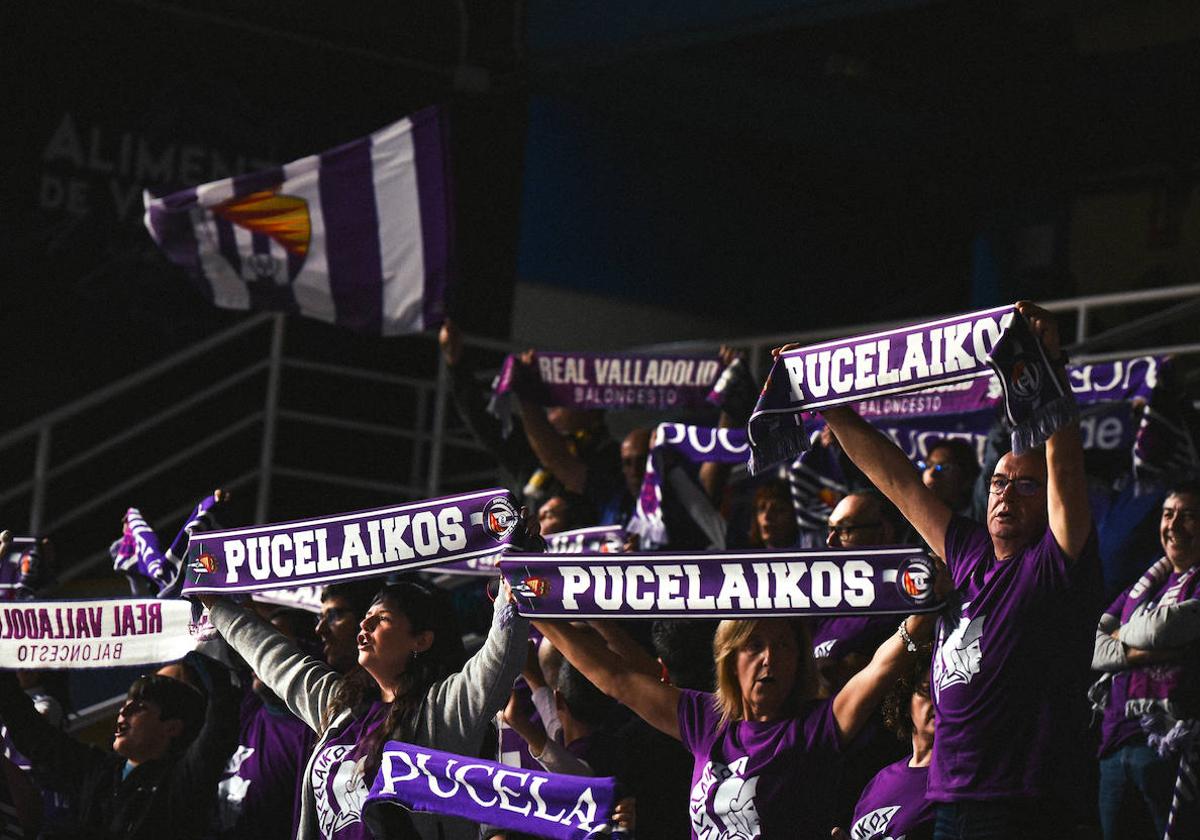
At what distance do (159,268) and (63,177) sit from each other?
2.38ft

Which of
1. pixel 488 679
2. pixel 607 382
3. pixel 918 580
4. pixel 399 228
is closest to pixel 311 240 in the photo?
pixel 399 228

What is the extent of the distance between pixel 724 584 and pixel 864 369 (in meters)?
0.58

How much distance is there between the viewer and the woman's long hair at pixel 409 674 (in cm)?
444

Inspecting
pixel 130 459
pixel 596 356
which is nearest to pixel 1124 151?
pixel 596 356

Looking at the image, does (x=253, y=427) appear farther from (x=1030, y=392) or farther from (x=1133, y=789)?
(x=1030, y=392)

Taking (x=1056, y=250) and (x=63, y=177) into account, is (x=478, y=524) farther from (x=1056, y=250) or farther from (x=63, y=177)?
(x=1056, y=250)

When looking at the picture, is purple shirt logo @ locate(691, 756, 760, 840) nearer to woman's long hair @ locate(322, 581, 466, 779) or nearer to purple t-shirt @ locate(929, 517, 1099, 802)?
purple t-shirt @ locate(929, 517, 1099, 802)

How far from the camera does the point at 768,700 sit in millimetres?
4062

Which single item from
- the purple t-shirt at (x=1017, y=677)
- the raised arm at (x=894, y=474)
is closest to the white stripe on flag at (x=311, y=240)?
the raised arm at (x=894, y=474)

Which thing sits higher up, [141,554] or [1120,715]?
[141,554]

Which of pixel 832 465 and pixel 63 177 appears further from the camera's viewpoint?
pixel 63 177

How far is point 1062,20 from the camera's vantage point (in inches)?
460

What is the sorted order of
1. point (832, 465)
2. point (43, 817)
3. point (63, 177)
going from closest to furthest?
point (43, 817)
point (832, 465)
point (63, 177)

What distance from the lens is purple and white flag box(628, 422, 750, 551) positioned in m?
6.48
